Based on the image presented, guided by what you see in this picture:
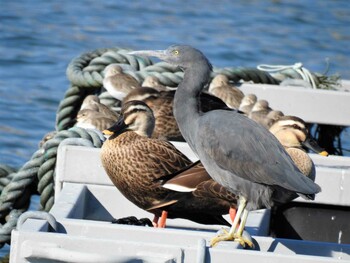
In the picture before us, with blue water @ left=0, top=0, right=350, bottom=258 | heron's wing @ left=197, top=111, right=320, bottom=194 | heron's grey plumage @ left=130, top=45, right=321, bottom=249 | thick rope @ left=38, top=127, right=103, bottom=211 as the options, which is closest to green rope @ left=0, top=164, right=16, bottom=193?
thick rope @ left=38, top=127, right=103, bottom=211

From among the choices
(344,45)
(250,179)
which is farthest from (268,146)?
(344,45)

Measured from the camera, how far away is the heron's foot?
6141mm

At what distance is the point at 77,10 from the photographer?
822 inches

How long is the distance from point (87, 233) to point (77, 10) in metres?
15.0

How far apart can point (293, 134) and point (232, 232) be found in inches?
77.4

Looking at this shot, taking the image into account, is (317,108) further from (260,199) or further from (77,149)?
(260,199)

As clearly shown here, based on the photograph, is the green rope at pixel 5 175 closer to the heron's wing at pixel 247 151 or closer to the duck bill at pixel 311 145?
the duck bill at pixel 311 145

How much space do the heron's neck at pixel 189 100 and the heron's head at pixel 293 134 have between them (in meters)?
1.46

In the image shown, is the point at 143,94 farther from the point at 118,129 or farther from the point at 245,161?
the point at 245,161

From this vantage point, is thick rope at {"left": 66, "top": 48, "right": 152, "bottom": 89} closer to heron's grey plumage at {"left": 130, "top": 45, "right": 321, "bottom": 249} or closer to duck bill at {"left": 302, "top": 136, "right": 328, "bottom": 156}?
duck bill at {"left": 302, "top": 136, "right": 328, "bottom": 156}

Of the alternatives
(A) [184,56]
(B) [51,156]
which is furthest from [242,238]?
(B) [51,156]

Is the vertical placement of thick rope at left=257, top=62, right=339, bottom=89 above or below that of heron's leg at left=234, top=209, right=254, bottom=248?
below

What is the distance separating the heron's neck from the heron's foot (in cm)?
61

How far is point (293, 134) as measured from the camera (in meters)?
8.10
